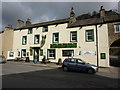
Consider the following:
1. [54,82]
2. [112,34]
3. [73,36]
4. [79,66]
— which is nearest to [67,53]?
[73,36]

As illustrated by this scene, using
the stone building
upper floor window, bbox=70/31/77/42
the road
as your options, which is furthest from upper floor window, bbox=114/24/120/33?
the road

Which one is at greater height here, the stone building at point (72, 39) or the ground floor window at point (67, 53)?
the stone building at point (72, 39)

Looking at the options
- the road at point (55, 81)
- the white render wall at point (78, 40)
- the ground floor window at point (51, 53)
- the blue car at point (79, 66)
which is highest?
the white render wall at point (78, 40)

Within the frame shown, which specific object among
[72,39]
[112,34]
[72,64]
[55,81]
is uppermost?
[112,34]

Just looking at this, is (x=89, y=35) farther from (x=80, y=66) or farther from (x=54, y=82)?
(x=54, y=82)

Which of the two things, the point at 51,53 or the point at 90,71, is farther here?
the point at 51,53

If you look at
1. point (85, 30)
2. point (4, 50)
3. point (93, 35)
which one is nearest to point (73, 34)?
point (85, 30)

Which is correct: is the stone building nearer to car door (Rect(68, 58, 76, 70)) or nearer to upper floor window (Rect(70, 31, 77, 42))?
upper floor window (Rect(70, 31, 77, 42))

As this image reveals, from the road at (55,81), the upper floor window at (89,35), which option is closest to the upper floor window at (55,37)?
the upper floor window at (89,35)

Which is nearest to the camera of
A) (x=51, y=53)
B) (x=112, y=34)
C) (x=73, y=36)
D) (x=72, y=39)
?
(x=112, y=34)

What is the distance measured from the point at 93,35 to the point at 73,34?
137 inches

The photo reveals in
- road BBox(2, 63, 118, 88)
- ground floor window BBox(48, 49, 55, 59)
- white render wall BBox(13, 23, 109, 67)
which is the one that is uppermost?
white render wall BBox(13, 23, 109, 67)

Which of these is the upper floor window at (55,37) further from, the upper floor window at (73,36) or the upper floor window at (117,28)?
the upper floor window at (117,28)

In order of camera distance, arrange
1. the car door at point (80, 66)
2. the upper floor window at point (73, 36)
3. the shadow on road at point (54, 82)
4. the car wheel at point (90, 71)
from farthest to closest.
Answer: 1. the upper floor window at point (73, 36)
2. the car door at point (80, 66)
3. the car wheel at point (90, 71)
4. the shadow on road at point (54, 82)
